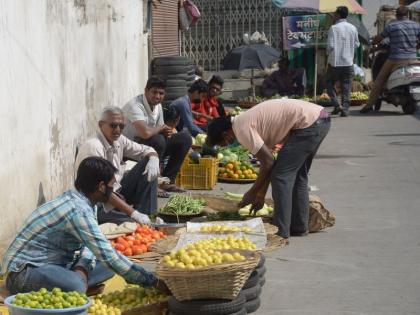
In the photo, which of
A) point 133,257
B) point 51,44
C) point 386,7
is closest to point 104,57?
point 51,44

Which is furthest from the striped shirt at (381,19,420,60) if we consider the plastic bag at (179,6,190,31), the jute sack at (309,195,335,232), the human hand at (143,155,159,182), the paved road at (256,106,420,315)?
the human hand at (143,155,159,182)

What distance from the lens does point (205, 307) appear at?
559 centimetres

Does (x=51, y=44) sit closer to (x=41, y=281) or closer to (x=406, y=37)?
(x=41, y=281)

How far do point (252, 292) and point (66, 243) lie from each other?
1307mm

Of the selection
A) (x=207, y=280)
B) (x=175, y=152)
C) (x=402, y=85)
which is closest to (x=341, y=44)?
(x=402, y=85)

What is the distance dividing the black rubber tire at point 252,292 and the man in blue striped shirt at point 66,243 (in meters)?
0.62

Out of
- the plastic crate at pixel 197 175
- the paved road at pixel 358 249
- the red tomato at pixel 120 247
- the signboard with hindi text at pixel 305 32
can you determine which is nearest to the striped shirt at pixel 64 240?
the paved road at pixel 358 249

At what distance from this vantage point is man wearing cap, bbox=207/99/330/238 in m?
7.62

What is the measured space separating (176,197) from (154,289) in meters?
2.81

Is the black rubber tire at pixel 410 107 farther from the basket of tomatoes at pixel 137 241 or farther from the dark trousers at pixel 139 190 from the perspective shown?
the basket of tomatoes at pixel 137 241

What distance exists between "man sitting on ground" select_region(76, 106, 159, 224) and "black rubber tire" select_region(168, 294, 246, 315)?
224 cm

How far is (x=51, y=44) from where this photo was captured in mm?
8477

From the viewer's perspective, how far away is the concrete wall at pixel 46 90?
7.09 meters

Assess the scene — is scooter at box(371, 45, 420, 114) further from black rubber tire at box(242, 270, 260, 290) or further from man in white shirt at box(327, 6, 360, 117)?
black rubber tire at box(242, 270, 260, 290)
